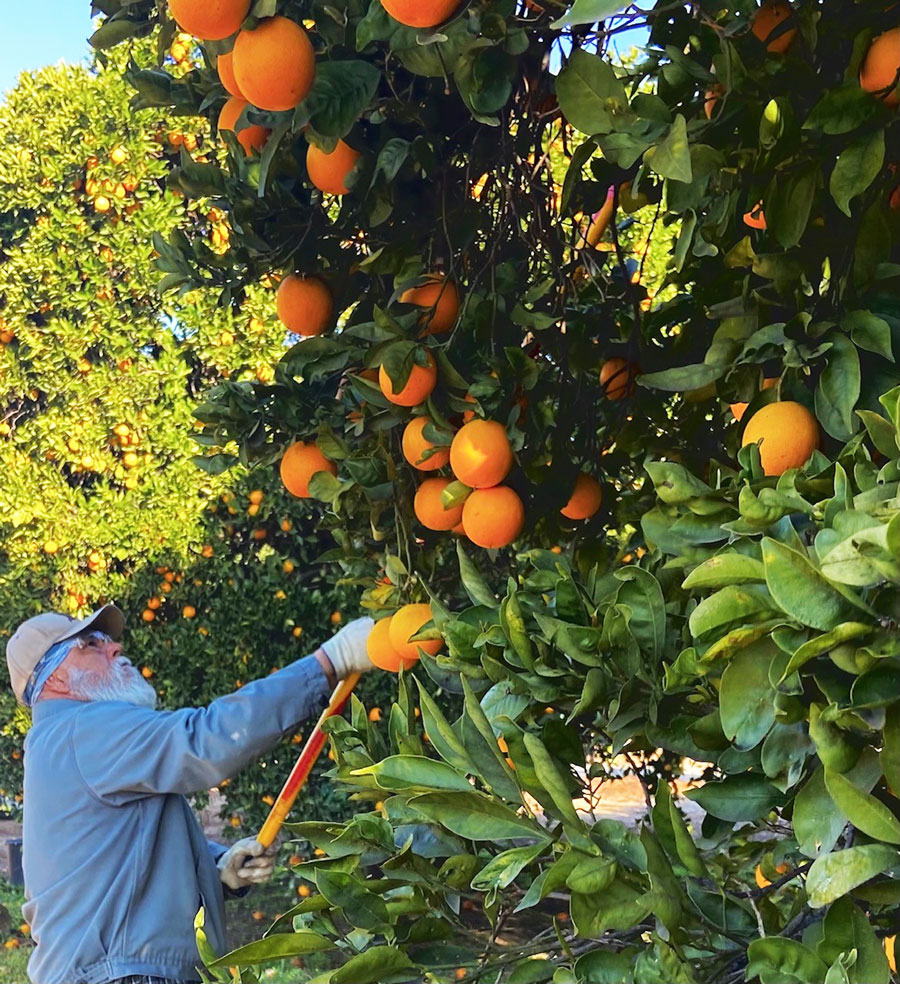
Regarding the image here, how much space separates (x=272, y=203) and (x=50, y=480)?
3.32 m

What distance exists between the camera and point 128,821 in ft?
7.25

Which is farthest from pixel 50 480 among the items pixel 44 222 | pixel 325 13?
pixel 325 13

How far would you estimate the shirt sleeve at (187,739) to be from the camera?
2.12m

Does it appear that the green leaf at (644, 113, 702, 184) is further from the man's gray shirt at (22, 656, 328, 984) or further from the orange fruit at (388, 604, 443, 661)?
the man's gray shirt at (22, 656, 328, 984)

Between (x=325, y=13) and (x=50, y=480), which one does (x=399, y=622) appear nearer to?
(x=325, y=13)

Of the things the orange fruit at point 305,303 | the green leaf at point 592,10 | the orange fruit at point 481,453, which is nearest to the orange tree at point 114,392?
the orange fruit at point 305,303

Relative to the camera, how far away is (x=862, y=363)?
1.01 meters

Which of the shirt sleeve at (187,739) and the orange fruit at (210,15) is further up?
the orange fruit at (210,15)

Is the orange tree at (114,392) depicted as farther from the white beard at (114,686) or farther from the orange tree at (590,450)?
the orange tree at (590,450)

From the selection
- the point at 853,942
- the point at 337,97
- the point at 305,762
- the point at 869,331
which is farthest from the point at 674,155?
the point at 305,762

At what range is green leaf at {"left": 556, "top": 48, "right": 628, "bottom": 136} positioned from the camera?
1.01 m

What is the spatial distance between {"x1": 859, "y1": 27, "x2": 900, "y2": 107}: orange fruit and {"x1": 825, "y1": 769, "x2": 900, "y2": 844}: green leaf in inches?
24.9

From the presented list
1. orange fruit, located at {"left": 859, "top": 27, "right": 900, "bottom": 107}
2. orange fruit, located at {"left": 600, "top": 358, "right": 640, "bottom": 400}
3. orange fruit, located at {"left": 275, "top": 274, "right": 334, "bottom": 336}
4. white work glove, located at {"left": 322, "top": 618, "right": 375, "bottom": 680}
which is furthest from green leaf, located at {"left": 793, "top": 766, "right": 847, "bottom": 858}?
white work glove, located at {"left": 322, "top": 618, "right": 375, "bottom": 680}

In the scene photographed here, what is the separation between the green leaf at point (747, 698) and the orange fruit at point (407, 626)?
29.4 inches
